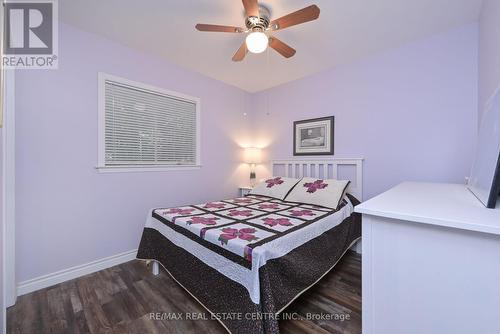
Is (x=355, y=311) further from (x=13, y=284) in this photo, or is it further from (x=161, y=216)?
(x=13, y=284)

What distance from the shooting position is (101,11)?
175 cm

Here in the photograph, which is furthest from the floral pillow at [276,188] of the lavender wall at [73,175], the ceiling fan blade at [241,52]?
the ceiling fan blade at [241,52]

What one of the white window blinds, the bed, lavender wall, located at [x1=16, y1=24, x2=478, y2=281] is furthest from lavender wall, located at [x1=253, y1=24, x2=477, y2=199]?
the white window blinds

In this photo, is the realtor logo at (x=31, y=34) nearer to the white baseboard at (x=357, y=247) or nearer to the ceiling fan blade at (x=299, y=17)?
the ceiling fan blade at (x=299, y=17)

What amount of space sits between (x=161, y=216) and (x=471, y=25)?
332 cm

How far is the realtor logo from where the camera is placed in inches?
64.0

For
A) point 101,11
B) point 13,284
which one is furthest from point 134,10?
point 13,284

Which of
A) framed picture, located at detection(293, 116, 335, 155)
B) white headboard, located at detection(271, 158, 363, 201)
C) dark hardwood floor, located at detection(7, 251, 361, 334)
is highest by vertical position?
framed picture, located at detection(293, 116, 335, 155)

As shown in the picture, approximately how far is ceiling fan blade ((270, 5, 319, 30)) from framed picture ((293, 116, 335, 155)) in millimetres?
1505

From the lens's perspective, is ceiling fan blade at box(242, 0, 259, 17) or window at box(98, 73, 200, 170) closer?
ceiling fan blade at box(242, 0, 259, 17)

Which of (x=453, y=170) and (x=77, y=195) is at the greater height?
(x=453, y=170)

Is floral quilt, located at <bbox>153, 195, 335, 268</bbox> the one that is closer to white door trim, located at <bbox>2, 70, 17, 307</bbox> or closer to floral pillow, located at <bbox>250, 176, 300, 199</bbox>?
floral pillow, located at <bbox>250, 176, 300, 199</bbox>

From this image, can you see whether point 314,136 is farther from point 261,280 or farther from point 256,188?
point 261,280

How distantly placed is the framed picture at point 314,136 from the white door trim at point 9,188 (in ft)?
9.72
